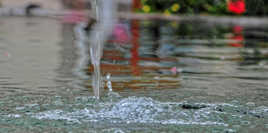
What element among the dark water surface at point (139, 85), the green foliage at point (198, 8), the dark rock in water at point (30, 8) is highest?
the dark water surface at point (139, 85)

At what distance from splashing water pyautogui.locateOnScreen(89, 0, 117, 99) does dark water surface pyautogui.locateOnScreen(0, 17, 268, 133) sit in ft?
0.53

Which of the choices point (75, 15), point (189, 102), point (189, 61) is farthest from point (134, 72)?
point (75, 15)

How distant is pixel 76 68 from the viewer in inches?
342

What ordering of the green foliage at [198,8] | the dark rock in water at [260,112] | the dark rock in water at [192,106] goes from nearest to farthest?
the dark rock in water at [260,112] → the dark rock in water at [192,106] → the green foliage at [198,8]

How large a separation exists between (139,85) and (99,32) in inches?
41.4

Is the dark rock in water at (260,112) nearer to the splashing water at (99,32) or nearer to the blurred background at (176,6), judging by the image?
the splashing water at (99,32)

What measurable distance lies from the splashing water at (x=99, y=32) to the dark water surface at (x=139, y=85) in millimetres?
160

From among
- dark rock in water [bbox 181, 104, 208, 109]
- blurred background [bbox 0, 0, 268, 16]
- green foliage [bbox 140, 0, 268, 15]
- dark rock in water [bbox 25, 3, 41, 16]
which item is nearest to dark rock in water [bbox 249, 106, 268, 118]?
dark rock in water [bbox 181, 104, 208, 109]

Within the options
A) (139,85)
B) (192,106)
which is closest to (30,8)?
(139,85)

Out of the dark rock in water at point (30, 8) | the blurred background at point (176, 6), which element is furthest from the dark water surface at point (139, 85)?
the dark rock in water at point (30, 8)

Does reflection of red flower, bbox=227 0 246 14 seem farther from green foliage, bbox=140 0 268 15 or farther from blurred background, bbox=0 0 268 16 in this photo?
green foliage, bbox=140 0 268 15

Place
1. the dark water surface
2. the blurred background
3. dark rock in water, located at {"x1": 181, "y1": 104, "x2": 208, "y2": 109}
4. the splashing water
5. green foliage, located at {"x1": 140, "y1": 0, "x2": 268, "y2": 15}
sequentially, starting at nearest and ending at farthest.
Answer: the dark water surface, dark rock in water, located at {"x1": 181, "y1": 104, "x2": 208, "y2": 109}, the splashing water, the blurred background, green foliage, located at {"x1": 140, "y1": 0, "x2": 268, "y2": 15}

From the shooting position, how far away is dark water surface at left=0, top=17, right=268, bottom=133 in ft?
16.7

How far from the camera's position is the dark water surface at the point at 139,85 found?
200 inches
